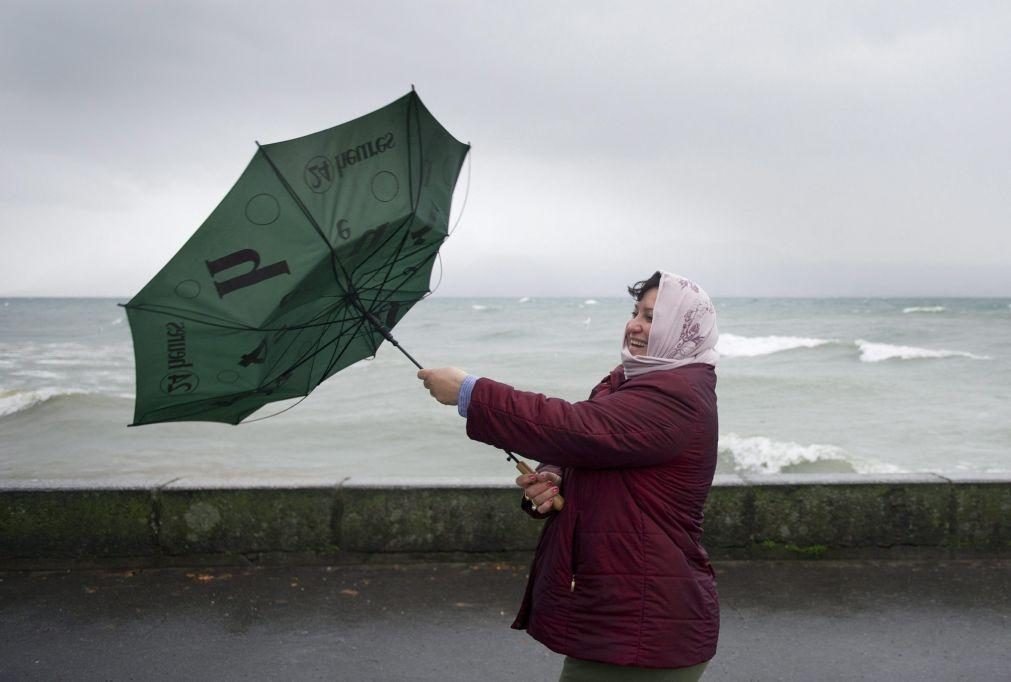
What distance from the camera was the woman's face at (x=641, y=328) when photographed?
84.0 inches

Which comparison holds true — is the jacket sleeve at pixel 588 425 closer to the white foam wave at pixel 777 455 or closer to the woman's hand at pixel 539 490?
the woman's hand at pixel 539 490

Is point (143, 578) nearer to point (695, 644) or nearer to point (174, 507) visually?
point (174, 507)

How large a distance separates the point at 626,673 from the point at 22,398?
17.6m

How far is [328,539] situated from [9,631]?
1.64 meters

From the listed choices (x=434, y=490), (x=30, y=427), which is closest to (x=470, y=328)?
(x=30, y=427)

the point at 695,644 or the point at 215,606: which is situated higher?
the point at 695,644

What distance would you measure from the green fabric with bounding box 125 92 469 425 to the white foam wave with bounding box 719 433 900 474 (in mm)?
9408

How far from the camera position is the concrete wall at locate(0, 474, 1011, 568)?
15.3ft

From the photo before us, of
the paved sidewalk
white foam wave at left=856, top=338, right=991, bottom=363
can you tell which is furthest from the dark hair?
white foam wave at left=856, top=338, right=991, bottom=363

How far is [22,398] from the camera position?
16266 millimetres

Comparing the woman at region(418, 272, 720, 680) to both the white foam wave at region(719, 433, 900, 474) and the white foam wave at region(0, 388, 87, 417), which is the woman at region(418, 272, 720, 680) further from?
the white foam wave at region(0, 388, 87, 417)

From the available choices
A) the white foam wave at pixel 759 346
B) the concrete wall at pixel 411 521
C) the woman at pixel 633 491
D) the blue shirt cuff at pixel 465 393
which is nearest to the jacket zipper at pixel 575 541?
the woman at pixel 633 491

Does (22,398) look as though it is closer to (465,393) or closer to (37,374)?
(37,374)

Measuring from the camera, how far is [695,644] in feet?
6.59
